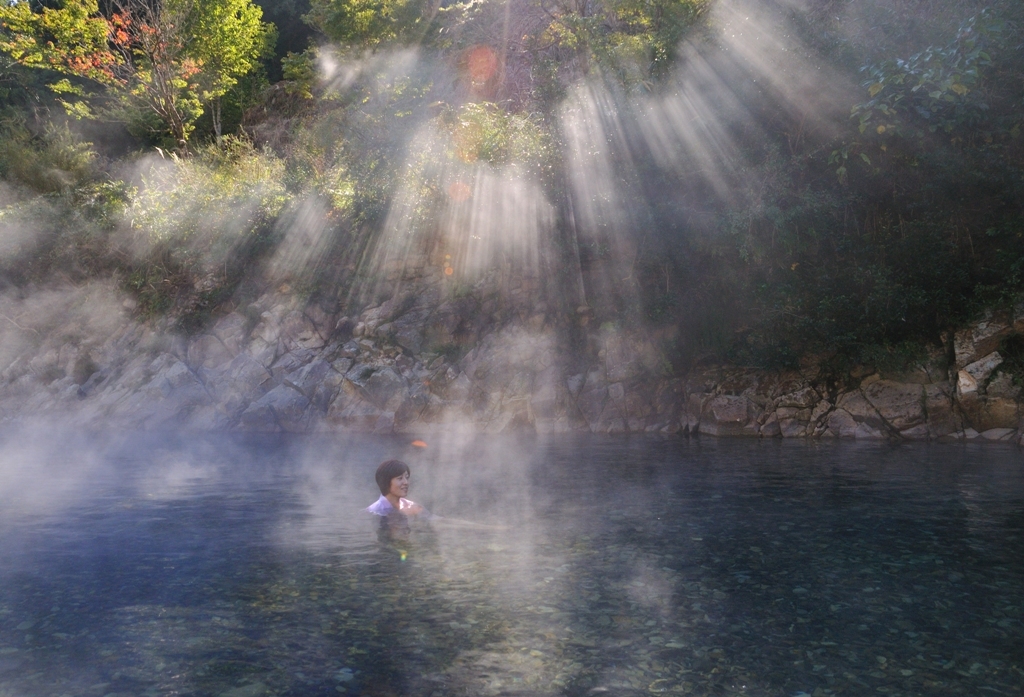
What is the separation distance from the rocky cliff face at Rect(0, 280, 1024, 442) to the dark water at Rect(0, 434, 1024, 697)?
17.8ft

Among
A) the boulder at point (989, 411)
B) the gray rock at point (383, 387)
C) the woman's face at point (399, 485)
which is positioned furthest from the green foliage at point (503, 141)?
the woman's face at point (399, 485)

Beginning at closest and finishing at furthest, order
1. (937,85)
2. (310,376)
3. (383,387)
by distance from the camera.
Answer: (937,85), (383,387), (310,376)

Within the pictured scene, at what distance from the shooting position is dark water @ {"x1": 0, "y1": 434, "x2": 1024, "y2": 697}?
6148 mm

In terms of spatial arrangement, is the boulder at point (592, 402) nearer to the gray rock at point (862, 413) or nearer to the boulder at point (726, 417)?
the boulder at point (726, 417)

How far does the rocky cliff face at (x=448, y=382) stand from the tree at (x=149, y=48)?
10.7 metres

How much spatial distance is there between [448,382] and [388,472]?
14688 millimetres

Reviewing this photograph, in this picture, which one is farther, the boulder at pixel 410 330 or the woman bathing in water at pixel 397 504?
the boulder at pixel 410 330

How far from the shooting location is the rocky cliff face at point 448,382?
20906mm

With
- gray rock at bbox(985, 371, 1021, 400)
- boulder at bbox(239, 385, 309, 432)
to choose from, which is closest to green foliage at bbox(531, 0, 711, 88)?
gray rock at bbox(985, 371, 1021, 400)

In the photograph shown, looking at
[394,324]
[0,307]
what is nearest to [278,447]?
[394,324]

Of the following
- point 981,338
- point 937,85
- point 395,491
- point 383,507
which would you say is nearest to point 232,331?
point 383,507

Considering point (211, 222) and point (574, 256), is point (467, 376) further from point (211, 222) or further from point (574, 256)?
point (211, 222)

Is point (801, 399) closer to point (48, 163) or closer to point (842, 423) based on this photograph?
point (842, 423)

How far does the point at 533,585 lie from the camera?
8.41 m
